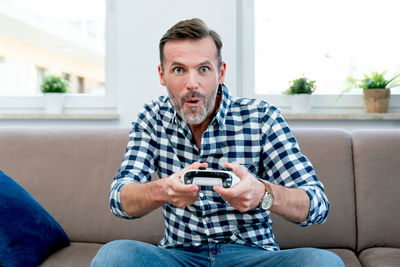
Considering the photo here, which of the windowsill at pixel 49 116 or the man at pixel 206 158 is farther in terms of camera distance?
→ the windowsill at pixel 49 116

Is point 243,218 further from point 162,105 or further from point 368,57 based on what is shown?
point 368,57

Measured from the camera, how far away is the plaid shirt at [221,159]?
1.29 m

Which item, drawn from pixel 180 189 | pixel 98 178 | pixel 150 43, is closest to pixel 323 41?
pixel 150 43

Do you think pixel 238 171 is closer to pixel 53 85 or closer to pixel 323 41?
pixel 323 41

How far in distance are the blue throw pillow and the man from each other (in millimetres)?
416

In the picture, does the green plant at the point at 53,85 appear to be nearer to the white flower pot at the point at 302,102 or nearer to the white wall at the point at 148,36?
the white wall at the point at 148,36

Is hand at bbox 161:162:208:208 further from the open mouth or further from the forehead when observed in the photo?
the forehead

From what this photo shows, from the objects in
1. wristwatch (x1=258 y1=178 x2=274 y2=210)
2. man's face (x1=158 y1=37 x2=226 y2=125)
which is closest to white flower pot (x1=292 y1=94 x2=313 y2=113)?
man's face (x1=158 y1=37 x2=226 y2=125)

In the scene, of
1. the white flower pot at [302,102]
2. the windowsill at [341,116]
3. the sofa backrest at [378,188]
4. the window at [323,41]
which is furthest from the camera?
the window at [323,41]

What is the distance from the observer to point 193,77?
4.19 ft

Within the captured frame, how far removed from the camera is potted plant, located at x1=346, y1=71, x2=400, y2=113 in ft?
6.88

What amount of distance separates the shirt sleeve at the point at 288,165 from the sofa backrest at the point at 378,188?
529 millimetres

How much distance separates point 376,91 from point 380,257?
3.03ft

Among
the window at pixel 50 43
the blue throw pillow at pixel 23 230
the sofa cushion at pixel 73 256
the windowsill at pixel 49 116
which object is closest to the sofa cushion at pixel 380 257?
the sofa cushion at pixel 73 256
